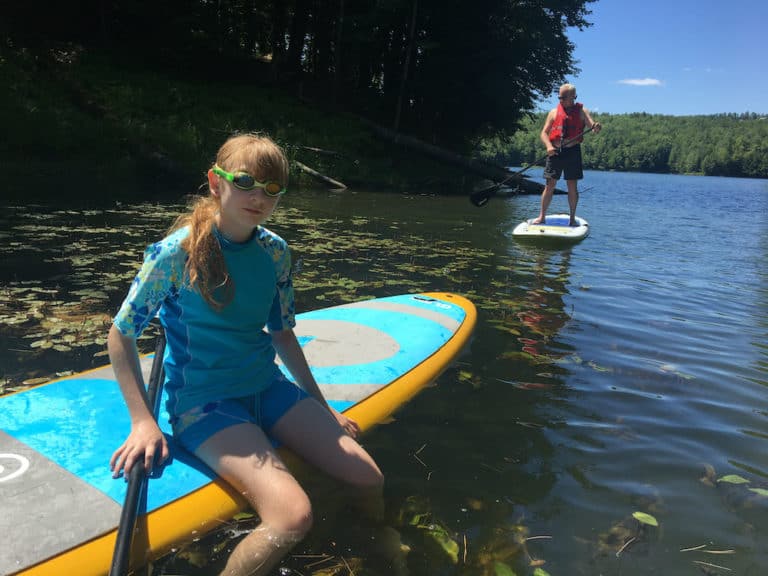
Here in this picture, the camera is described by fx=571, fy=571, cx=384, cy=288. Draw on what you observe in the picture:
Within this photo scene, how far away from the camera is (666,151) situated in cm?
11688

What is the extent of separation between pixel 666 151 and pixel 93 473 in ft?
434

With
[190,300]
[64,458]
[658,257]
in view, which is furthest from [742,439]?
[658,257]

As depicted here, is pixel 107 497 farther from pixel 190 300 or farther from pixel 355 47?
pixel 355 47

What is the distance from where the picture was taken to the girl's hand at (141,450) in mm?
1943

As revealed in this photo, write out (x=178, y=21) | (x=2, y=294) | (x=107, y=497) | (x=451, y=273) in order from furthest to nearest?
1. (x=178, y=21)
2. (x=451, y=273)
3. (x=2, y=294)
4. (x=107, y=497)

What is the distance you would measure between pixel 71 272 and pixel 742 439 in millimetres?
5521

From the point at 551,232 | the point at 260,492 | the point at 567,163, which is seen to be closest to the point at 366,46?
the point at 567,163

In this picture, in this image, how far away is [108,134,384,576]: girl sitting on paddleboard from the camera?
6.56 feet

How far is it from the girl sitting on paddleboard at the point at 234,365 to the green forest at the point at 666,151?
89.3m

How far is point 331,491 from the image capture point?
2.35m

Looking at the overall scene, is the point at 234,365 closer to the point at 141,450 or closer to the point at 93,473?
the point at 141,450

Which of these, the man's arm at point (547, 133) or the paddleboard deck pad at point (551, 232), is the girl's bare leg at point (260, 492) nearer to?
the paddleboard deck pad at point (551, 232)

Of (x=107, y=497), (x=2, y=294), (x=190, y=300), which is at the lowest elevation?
(x=2, y=294)

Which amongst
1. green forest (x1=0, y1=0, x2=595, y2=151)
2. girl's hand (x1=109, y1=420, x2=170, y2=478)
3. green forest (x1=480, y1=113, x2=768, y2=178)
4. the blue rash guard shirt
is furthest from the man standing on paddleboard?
green forest (x1=480, y1=113, x2=768, y2=178)
